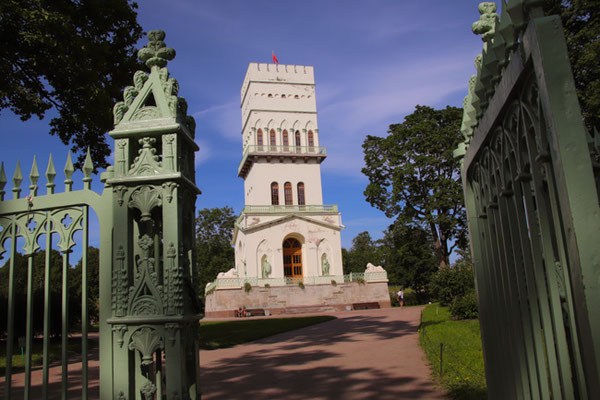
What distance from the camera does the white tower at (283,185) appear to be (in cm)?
3738

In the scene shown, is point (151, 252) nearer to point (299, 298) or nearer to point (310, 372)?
point (310, 372)

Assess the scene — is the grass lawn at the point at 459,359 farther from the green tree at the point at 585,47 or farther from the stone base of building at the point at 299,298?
the stone base of building at the point at 299,298

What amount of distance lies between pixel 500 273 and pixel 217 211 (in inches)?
2147

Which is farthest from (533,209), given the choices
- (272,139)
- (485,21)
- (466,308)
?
(272,139)

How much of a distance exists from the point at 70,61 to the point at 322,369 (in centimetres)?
847

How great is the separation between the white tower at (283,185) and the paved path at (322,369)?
21.8 m

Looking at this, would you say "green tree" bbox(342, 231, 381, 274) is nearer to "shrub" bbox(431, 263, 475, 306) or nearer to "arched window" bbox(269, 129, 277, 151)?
"arched window" bbox(269, 129, 277, 151)

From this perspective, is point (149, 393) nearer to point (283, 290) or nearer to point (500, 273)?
point (500, 273)

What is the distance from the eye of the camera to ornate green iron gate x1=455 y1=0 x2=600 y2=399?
147cm

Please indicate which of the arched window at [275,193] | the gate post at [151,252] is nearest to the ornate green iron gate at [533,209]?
the gate post at [151,252]

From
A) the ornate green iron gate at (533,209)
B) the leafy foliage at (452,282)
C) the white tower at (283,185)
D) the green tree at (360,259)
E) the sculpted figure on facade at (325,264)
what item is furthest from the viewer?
the green tree at (360,259)

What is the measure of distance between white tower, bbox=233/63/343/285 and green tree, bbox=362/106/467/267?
20.7 ft

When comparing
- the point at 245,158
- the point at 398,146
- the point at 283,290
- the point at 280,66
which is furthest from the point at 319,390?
the point at 280,66

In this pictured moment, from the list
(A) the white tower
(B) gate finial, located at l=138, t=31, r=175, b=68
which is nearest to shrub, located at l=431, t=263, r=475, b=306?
(A) the white tower
